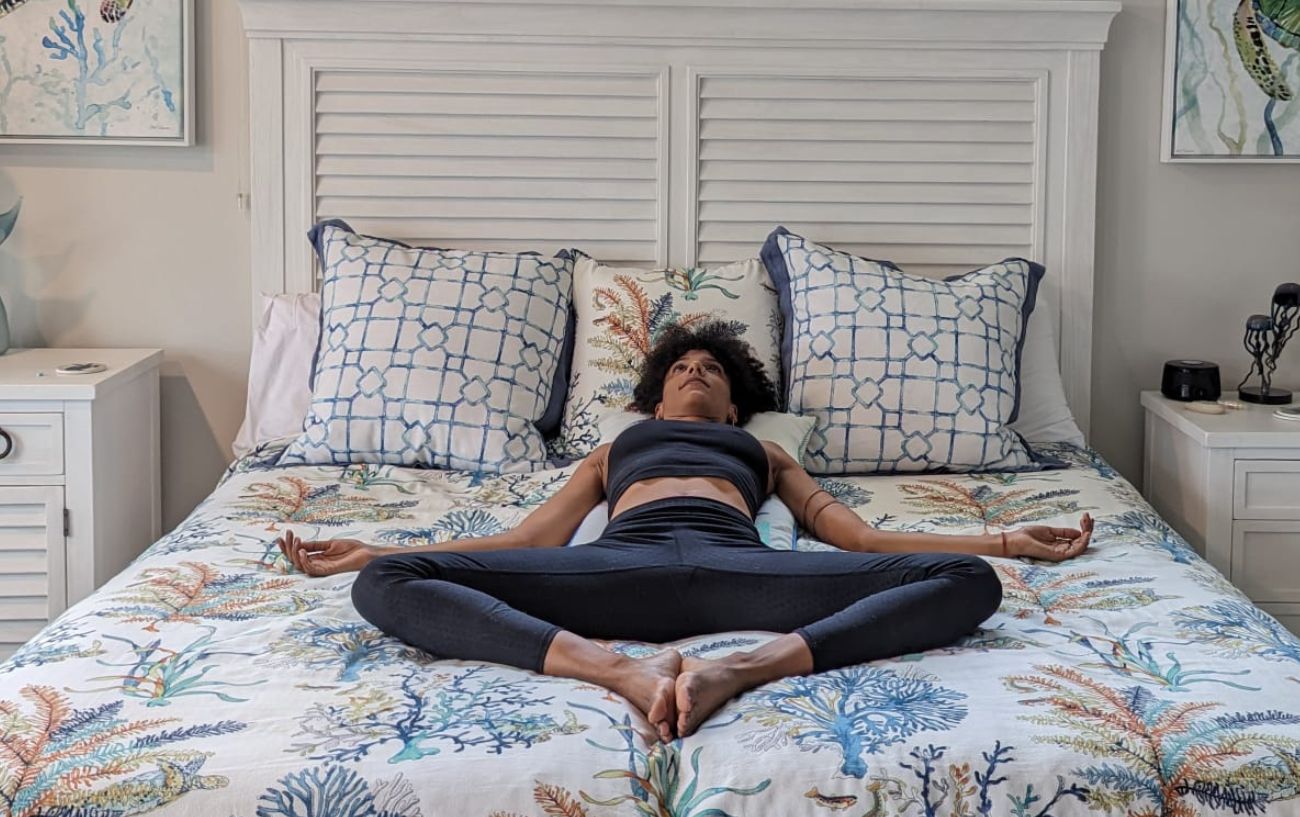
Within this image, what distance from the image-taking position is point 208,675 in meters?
1.71

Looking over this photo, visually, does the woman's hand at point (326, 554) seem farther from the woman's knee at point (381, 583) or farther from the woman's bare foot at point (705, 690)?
the woman's bare foot at point (705, 690)

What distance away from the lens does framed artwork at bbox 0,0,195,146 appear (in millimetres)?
3107

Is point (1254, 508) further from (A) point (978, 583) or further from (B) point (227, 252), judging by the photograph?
(B) point (227, 252)

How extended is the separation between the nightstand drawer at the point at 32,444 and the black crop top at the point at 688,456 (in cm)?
113

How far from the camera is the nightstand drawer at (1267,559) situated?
2816mm

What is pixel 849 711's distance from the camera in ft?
5.28

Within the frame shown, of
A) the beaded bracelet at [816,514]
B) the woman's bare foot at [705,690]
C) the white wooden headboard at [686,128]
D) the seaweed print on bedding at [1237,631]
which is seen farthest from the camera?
the white wooden headboard at [686,128]

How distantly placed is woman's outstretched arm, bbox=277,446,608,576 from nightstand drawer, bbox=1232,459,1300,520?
1.28 meters

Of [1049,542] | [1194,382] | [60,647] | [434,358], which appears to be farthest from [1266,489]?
[60,647]

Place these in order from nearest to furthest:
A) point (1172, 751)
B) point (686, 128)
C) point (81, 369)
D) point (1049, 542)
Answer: point (1172, 751), point (1049, 542), point (81, 369), point (686, 128)

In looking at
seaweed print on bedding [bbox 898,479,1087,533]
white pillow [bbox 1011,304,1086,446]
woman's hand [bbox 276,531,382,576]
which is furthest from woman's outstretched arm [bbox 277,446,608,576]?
white pillow [bbox 1011,304,1086,446]

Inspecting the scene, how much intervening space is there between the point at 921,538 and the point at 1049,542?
0.22 m

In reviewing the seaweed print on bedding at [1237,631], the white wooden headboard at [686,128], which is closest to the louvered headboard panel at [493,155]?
the white wooden headboard at [686,128]

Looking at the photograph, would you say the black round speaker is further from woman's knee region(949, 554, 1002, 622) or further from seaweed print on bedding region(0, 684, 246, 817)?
seaweed print on bedding region(0, 684, 246, 817)
